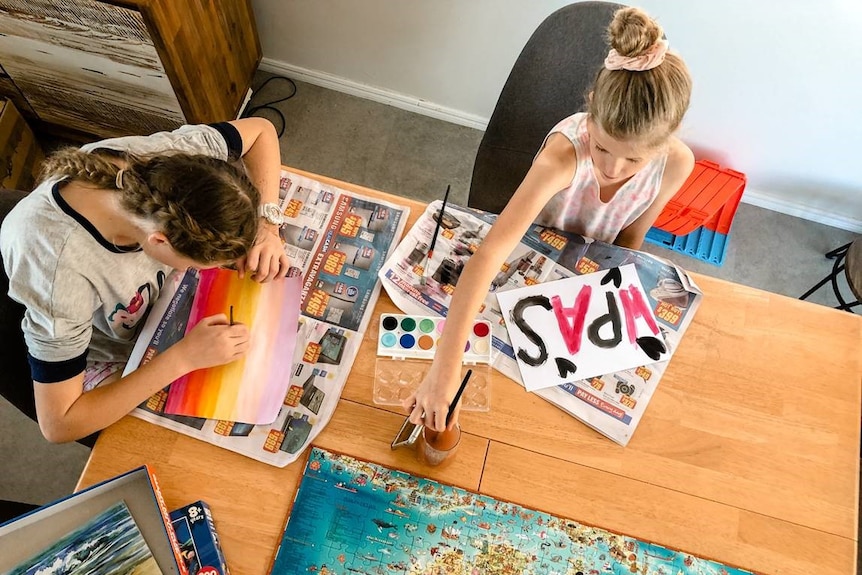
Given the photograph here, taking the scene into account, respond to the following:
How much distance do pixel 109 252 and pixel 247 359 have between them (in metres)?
0.26

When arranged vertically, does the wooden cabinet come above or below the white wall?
below

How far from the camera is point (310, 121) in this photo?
2.21 m

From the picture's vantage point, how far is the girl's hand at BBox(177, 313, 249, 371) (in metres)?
0.97

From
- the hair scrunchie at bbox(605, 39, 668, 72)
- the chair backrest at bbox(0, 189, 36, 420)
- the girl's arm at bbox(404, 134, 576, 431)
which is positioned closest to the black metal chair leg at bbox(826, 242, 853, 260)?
the girl's arm at bbox(404, 134, 576, 431)

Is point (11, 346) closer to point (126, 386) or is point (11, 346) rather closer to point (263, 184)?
point (126, 386)

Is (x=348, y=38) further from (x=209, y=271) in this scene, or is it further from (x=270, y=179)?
(x=209, y=271)

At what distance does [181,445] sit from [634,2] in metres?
1.51

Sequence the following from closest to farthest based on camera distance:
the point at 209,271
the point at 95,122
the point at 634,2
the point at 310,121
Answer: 1. the point at 209,271
2. the point at 634,2
3. the point at 95,122
4. the point at 310,121

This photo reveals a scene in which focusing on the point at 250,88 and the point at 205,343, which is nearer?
the point at 205,343

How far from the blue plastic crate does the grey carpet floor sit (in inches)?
1.1

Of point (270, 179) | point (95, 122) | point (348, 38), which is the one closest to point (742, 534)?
point (270, 179)

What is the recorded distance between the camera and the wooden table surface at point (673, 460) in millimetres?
933

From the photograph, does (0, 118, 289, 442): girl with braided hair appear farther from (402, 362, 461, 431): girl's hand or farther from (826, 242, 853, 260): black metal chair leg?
(826, 242, 853, 260): black metal chair leg

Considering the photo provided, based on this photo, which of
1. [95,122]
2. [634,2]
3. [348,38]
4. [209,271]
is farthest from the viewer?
[348,38]
